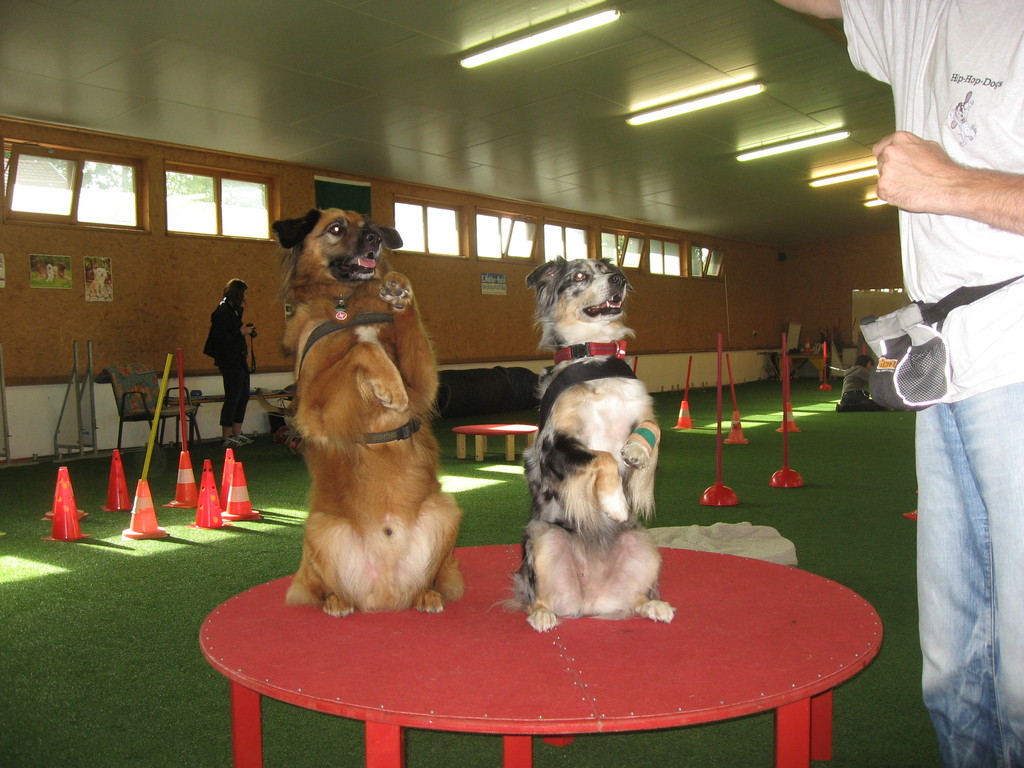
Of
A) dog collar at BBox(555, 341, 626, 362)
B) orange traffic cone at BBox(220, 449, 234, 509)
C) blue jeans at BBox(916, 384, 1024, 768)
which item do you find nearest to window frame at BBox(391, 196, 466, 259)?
orange traffic cone at BBox(220, 449, 234, 509)

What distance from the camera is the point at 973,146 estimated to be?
1.55 m

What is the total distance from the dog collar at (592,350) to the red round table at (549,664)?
0.87 metres

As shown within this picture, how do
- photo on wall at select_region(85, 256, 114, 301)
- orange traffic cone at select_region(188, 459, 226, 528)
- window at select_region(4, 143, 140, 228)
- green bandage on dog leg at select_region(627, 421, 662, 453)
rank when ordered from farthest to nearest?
1. photo on wall at select_region(85, 256, 114, 301)
2. window at select_region(4, 143, 140, 228)
3. orange traffic cone at select_region(188, 459, 226, 528)
4. green bandage on dog leg at select_region(627, 421, 662, 453)

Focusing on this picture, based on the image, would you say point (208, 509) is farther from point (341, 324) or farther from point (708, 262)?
point (708, 262)

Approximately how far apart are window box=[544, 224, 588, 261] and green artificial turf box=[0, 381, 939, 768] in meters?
9.63

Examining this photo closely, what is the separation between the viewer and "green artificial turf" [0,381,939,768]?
8.63 ft

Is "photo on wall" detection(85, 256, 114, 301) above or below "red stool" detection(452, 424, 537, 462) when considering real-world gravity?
above

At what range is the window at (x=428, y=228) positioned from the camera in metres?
14.9

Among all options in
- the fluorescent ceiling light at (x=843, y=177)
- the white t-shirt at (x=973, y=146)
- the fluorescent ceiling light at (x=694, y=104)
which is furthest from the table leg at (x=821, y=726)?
the fluorescent ceiling light at (x=843, y=177)

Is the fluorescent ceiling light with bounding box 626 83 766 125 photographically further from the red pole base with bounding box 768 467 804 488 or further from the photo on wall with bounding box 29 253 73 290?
the photo on wall with bounding box 29 253 73 290

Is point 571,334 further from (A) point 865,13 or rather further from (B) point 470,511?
(B) point 470,511

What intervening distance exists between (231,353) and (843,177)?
12994 mm

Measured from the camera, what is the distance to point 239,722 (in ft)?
7.34

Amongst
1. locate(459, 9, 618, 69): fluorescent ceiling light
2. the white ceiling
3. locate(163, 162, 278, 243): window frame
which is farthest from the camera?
locate(163, 162, 278, 243): window frame
